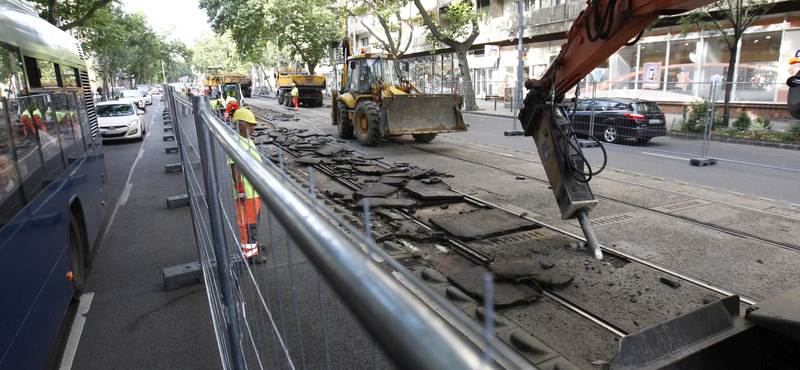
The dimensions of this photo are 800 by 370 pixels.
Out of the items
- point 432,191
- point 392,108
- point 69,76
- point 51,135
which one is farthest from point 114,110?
point 51,135

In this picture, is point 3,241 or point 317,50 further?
point 317,50

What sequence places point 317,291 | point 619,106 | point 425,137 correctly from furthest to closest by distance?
point 619,106
point 425,137
point 317,291

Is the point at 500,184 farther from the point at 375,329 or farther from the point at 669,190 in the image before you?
the point at 375,329

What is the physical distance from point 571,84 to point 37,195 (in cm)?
552

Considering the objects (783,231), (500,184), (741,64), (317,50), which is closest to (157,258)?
(500,184)

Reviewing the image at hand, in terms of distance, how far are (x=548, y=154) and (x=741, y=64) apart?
21.2 metres

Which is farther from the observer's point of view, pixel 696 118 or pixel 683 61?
pixel 683 61

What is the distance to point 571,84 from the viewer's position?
6.05 metres

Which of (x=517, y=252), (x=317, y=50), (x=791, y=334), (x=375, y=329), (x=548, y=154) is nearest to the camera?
(x=375, y=329)

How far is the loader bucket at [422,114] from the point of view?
43.6ft

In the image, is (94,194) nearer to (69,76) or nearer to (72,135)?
(72,135)

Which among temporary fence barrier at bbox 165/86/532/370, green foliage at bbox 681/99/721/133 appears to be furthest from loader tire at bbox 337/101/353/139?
temporary fence barrier at bbox 165/86/532/370

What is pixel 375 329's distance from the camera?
648 mm

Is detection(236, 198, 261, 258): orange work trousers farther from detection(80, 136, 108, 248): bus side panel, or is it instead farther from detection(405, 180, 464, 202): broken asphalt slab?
detection(405, 180, 464, 202): broken asphalt slab
